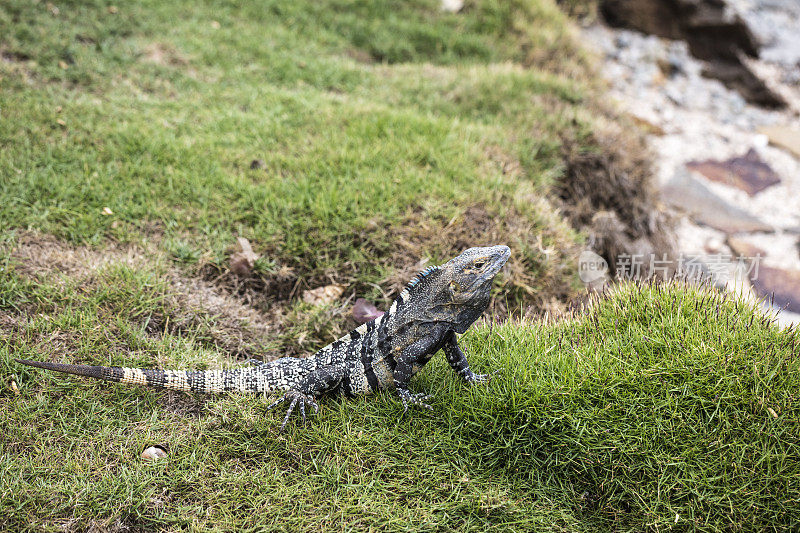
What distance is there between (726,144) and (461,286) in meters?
8.03

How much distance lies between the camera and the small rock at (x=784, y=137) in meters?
9.51

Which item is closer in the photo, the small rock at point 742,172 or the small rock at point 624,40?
the small rock at point 742,172

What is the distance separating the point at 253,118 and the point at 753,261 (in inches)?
247

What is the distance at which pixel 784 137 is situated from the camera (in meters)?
9.73

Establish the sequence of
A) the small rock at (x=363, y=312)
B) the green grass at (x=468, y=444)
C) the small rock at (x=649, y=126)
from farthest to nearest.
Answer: the small rock at (x=649, y=126)
the small rock at (x=363, y=312)
the green grass at (x=468, y=444)

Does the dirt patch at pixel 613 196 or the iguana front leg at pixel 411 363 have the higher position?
the iguana front leg at pixel 411 363

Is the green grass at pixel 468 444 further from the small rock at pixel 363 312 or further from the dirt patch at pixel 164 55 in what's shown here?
the dirt patch at pixel 164 55

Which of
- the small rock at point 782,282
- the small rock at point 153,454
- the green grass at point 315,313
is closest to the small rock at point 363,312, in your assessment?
the green grass at point 315,313

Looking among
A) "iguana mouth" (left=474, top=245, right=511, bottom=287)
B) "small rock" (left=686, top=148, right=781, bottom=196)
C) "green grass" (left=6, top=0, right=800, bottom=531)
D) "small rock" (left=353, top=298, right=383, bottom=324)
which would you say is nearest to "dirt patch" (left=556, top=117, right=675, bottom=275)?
"green grass" (left=6, top=0, right=800, bottom=531)

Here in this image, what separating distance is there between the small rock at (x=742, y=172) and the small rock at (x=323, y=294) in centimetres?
659

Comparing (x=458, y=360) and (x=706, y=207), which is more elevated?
(x=458, y=360)

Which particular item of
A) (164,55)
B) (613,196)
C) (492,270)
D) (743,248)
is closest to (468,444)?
(492,270)

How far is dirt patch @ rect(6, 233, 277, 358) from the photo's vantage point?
462 centimetres

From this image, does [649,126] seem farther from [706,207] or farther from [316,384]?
[316,384]
